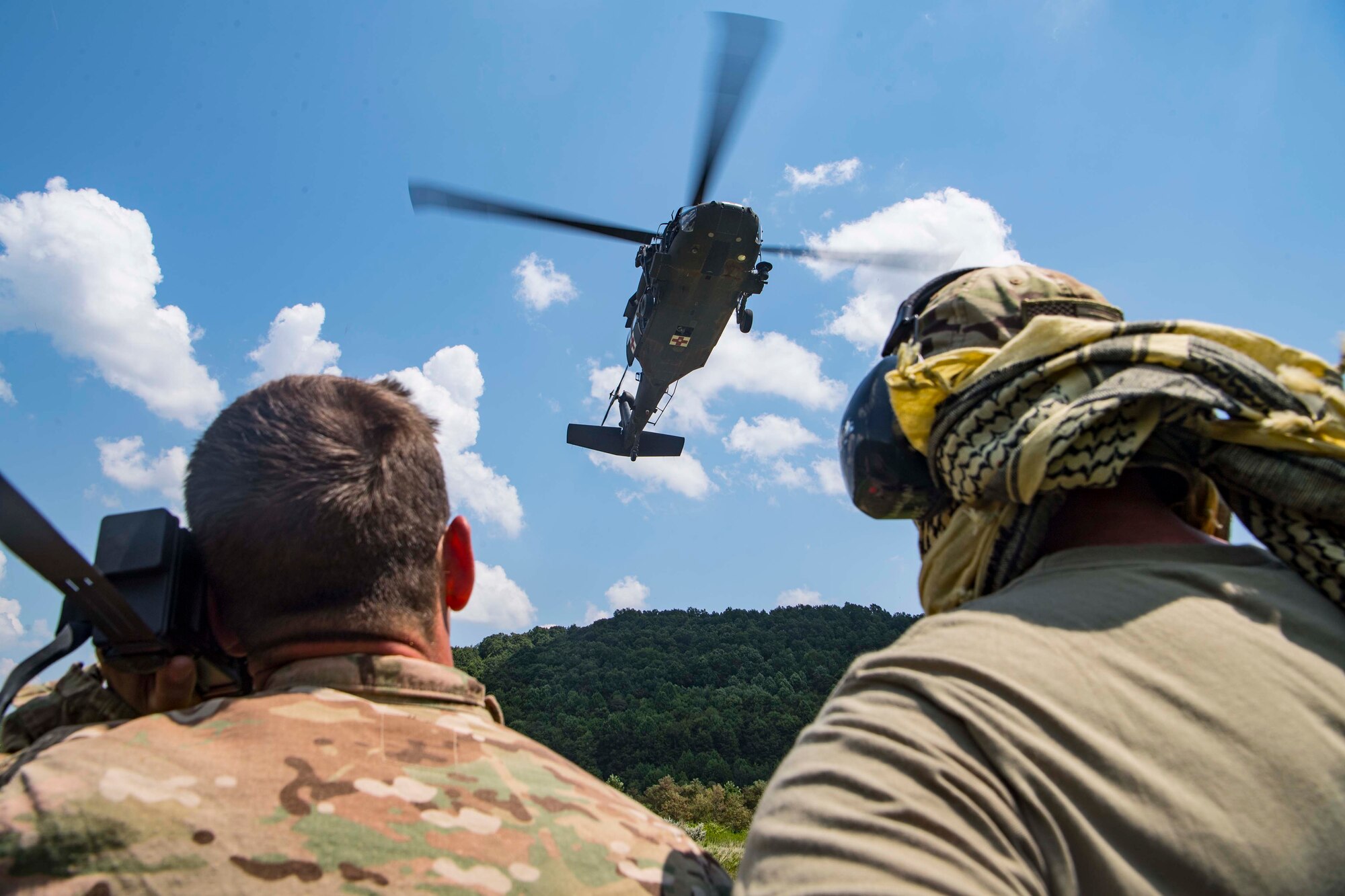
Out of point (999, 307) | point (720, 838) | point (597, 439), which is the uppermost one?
point (597, 439)

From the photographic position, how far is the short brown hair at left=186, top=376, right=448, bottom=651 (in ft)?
5.33

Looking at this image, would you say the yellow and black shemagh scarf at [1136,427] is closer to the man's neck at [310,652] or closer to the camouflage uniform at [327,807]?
the camouflage uniform at [327,807]

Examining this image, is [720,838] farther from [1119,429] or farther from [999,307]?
[1119,429]

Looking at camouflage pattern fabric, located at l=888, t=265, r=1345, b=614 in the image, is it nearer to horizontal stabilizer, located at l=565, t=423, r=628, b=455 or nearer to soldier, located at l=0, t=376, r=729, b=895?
soldier, located at l=0, t=376, r=729, b=895

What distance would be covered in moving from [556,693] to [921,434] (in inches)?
2266

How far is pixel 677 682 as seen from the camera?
56531mm

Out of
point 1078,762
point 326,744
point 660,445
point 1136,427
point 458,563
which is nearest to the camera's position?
point 1078,762

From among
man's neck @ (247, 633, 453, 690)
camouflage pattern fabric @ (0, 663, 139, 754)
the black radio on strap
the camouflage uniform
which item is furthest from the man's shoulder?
A: camouflage pattern fabric @ (0, 663, 139, 754)

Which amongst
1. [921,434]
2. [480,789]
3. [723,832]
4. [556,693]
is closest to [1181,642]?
[921,434]

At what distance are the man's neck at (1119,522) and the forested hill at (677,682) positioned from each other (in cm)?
4095

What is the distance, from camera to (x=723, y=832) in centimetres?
3409

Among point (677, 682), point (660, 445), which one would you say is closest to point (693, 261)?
point (660, 445)

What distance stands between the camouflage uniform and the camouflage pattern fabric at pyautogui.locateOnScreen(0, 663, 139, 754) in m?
0.39

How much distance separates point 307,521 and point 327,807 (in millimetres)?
556
